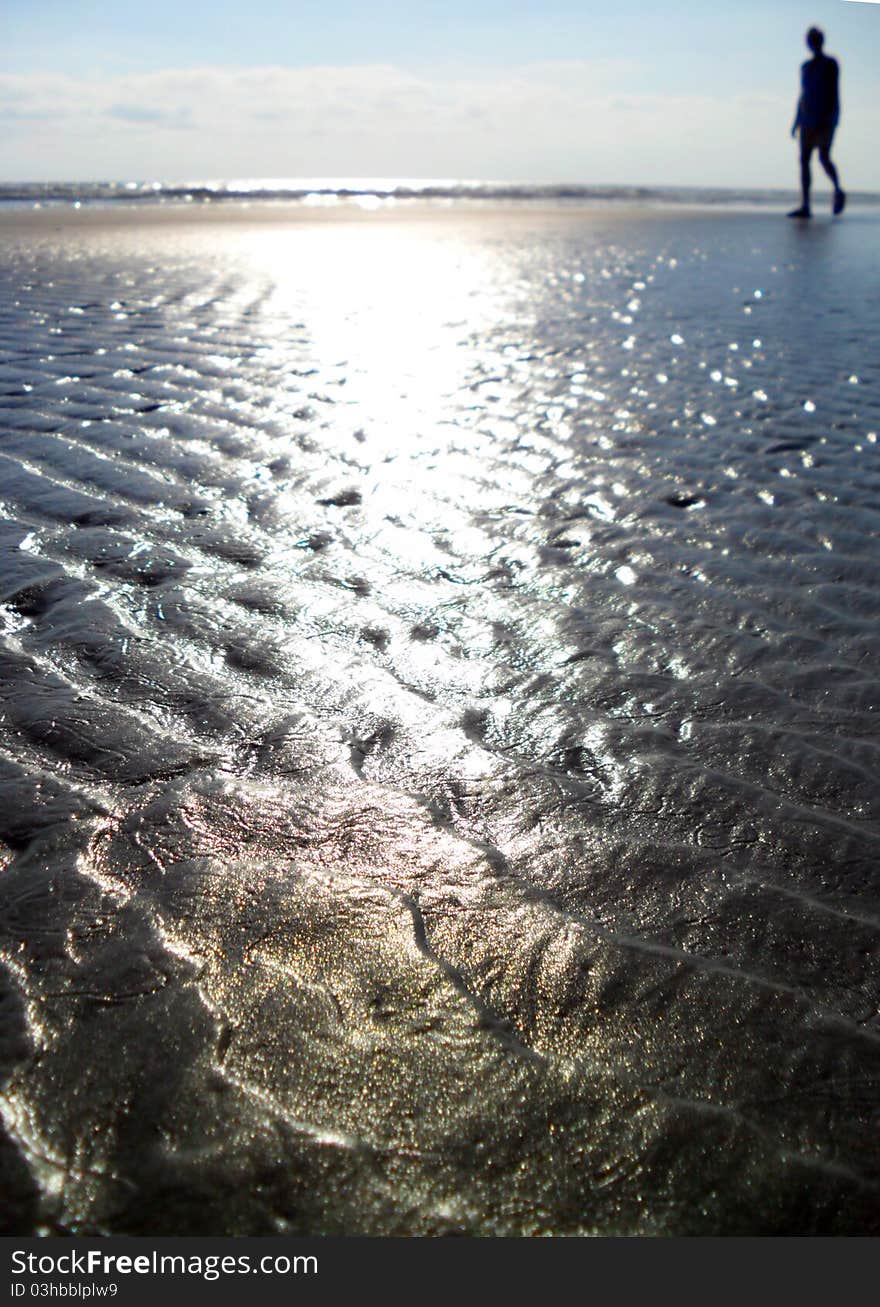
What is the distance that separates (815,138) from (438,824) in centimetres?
1860

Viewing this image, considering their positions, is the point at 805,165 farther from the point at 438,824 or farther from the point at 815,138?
the point at 438,824

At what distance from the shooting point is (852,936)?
202 cm

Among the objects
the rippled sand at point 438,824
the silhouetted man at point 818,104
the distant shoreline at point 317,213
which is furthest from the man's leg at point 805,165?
the rippled sand at point 438,824

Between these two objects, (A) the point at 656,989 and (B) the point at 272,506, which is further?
(B) the point at 272,506

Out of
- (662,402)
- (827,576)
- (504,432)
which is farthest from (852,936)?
(662,402)

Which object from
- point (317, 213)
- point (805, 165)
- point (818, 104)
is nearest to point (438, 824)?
point (818, 104)

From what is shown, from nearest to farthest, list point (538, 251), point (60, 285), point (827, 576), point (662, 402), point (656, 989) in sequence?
point (656, 989), point (827, 576), point (662, 402), point (60, 285), point (538, 251)

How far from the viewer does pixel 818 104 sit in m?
16.9

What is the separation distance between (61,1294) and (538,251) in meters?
14.3

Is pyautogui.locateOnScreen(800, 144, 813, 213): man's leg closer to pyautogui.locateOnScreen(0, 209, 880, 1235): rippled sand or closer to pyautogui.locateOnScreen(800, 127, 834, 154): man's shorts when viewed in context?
pyautogui.locateOnScreen(800, 127, 834, 154): man's shorts

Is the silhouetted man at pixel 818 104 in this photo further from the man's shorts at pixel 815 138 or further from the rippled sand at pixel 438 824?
the rippled sand at pixel 438 824

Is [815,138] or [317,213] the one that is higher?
[815,138]

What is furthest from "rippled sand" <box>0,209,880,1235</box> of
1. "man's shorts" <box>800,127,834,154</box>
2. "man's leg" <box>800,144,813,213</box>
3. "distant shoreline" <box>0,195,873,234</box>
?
"distant shoreline" <box>0,195,873,234</box>

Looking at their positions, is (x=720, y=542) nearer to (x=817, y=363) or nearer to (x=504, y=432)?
(x=504, y=432)
